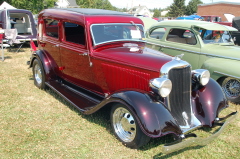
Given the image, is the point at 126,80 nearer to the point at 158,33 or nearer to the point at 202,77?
the point at 202,77

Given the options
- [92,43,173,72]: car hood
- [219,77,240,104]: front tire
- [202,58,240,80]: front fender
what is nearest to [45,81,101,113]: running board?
[92,43,173,72]: car hood

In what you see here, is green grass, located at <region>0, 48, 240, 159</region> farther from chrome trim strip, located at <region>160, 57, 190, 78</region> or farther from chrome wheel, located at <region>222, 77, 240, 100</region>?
chrome trim strip, located at <region>160, 57, 190, 78</region>

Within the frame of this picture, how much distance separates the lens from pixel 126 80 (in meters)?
3.71

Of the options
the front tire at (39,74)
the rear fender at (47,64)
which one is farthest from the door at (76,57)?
the front tire at (39,74)

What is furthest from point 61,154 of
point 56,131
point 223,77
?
point 223,77

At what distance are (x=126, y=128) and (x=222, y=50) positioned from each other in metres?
3.73

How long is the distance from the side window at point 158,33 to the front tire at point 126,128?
4.29m

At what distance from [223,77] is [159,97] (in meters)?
2.73

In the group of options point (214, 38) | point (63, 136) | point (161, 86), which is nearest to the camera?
point (161, 86)

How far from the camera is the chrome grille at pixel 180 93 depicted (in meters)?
3.35

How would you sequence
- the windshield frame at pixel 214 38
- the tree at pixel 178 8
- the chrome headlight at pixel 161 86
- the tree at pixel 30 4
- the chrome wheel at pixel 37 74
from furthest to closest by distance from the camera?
the tree at pixel 178 8, the tree at pixel 30 4, the windshield frame at pixel 214 38, the chrome wheel at pixel 37 74, the chrome headlight at pixel 161 86

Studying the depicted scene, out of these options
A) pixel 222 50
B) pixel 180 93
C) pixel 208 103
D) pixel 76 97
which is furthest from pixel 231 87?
pixel 76 97

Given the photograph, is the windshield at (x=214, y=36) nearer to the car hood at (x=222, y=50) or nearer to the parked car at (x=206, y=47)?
the parked car at (x=206, y=47)

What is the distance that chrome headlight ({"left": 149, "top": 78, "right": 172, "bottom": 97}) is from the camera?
3053 millimetres
